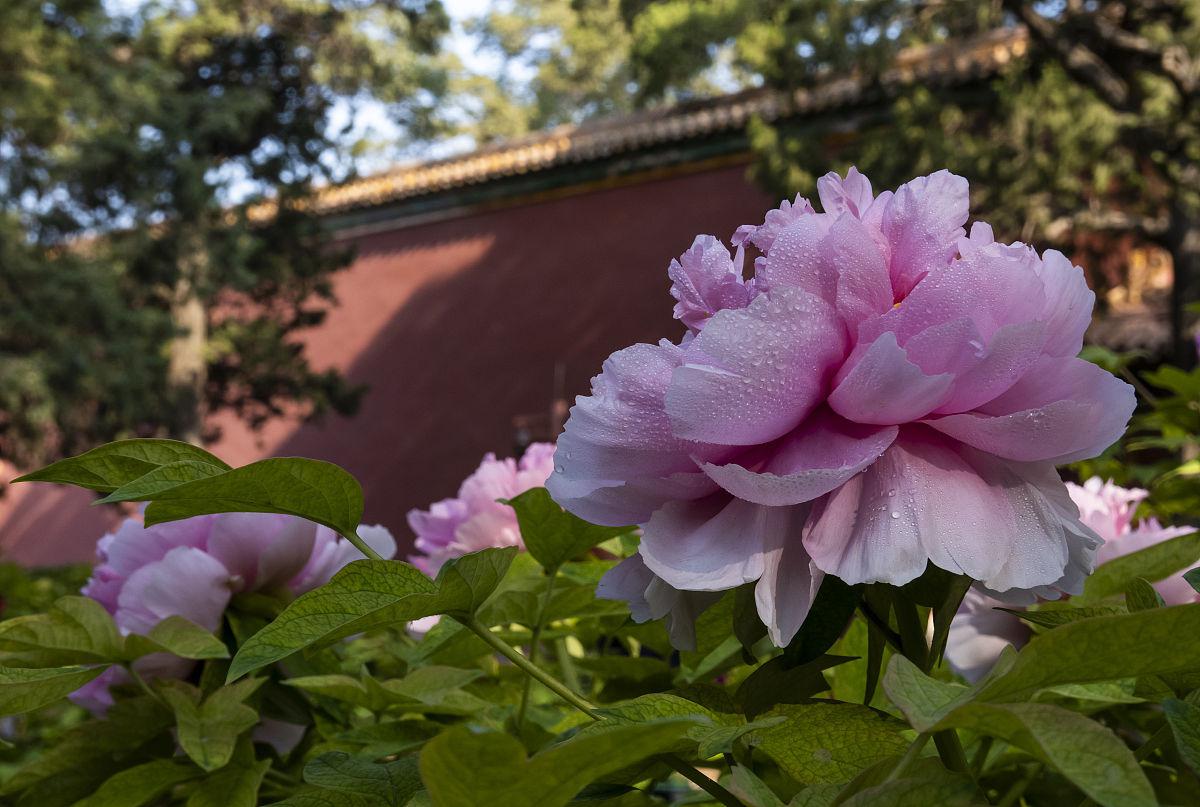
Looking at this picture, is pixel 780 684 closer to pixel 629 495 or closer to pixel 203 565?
pixel 629 495

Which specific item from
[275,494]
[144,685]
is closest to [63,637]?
[144,685]

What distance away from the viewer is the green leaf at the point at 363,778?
0.31 metres

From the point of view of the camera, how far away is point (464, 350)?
9.34 m

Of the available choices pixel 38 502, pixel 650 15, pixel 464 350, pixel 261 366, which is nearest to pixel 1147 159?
pixel 650 15

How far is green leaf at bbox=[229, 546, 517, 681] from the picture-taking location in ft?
0.94

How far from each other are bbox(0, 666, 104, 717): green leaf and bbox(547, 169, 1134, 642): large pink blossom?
194 millimetres

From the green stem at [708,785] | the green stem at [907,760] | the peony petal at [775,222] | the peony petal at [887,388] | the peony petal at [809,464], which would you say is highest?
the peony petal at [775,222]

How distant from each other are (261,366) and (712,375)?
9223 millimetres

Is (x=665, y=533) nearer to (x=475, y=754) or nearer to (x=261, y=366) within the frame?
(x=475, y=754)

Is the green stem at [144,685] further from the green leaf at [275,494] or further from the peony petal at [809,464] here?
the peony petal at [809,464]

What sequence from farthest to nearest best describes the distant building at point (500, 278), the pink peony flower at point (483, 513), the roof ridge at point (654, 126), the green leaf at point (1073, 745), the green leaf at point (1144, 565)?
the distant building at point (500, 278)
the roof ridge at point (654, 126)
the pink peony flower at point (483, 513)
the green leaf at point (1144, 565)
the green leaf at point (1073, 745)

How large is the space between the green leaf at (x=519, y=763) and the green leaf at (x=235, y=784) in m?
0.20

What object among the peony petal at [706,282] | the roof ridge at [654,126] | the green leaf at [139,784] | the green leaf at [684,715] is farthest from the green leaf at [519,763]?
the roof ridge at [654,126]

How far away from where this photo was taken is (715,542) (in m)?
0.29
